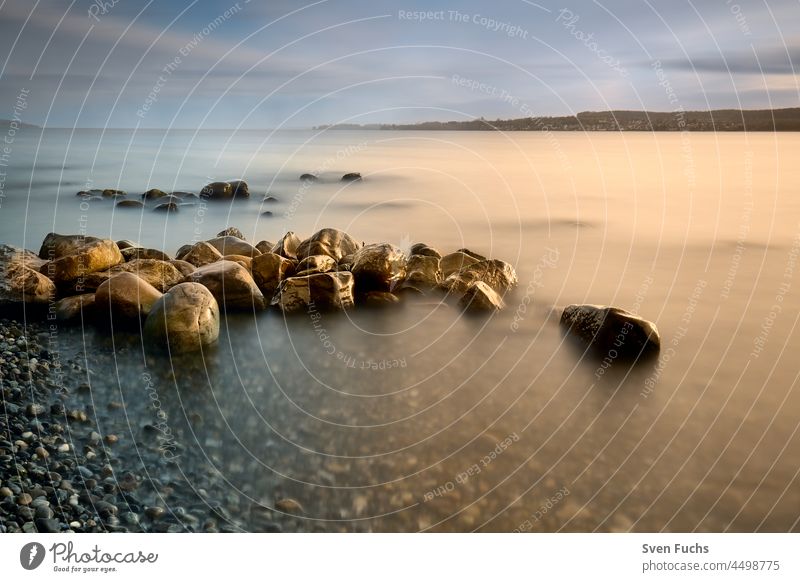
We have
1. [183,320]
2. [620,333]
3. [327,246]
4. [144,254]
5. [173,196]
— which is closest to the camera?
[183,320]

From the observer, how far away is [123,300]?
7.04m

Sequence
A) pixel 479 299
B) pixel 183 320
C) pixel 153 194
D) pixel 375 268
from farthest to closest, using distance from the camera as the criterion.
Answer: pixel 153 194, pixel 375 268, pixel 479 299, pixel 183 320

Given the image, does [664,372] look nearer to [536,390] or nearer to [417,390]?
[536,390]

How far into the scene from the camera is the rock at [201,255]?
890 centimetres

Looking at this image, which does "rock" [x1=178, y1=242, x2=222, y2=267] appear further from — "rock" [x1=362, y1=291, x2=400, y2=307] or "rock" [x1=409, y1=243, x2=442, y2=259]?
"rock" [x1=409, y1=243, x2=442, y2=259]

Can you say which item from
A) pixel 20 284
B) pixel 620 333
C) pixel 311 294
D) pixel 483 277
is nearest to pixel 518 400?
pixel 620 333

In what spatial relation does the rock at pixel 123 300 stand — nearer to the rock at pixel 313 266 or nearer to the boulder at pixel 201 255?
the boulder at pixel 201 255

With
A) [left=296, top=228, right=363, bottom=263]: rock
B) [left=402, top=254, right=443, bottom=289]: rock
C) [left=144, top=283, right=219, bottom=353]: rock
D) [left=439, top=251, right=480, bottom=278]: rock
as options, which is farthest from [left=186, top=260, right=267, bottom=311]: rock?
[left=439, top=251, right=480, bottom=278]: rock

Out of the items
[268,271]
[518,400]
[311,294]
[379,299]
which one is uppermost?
[268,271]

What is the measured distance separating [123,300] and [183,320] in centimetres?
116

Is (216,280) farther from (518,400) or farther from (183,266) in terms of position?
(518,400)

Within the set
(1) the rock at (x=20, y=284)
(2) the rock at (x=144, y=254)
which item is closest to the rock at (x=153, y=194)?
(2) the rock at (x=144, y=254)

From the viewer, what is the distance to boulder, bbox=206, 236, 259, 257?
9.49 metres
